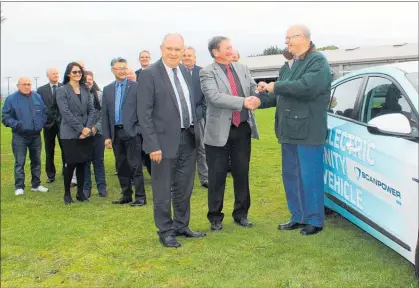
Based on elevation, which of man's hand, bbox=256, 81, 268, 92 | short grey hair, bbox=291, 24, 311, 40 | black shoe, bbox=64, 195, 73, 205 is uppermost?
short grey hair, bbox=291, 24, 311, 40

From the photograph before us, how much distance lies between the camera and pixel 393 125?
3.46m

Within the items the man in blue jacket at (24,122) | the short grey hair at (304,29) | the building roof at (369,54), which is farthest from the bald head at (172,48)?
the building roof at (369,54)

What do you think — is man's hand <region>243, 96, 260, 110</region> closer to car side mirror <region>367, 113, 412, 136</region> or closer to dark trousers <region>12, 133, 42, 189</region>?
car side mirror <region>367, 113, 412, 136</region>

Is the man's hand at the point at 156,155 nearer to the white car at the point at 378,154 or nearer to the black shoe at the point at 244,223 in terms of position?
the black shoe at the point at 244,223

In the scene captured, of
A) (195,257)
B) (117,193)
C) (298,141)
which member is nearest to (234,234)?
(195,257)

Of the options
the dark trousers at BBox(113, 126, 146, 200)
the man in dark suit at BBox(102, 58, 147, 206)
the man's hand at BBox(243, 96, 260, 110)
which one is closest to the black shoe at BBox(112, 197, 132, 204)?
the dark trousers at BBox(113, 126, 146, 200)

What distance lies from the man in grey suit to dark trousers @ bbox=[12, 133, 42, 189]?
12.0 feet

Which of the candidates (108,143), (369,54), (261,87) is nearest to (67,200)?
(108,143)

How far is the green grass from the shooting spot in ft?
12.6

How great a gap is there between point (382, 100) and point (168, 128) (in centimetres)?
189

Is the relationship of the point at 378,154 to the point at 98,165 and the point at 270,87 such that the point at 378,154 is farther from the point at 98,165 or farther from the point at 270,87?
the point at 98,165

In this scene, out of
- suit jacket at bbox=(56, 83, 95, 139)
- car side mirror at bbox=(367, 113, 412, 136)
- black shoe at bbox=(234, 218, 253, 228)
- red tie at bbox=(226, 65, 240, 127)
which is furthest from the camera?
suit jacket at bbox=(56, 83, 95, 139)

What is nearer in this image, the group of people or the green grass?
the green grass

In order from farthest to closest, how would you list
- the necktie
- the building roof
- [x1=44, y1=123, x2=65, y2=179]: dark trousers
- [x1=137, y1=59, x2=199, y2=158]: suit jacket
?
the building roof
[x1=44, y1=123, x2=65, y2=179]: dark trousers
the necktie
[x1=137, y1=59, x2=199, y2=158]: suit jacket
